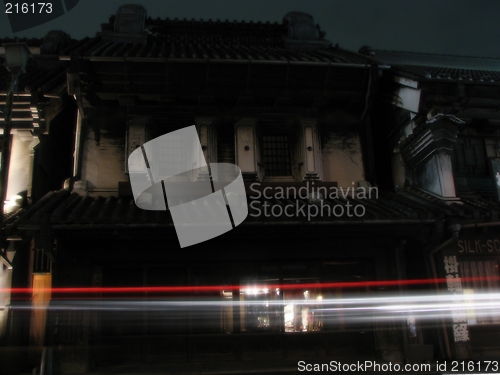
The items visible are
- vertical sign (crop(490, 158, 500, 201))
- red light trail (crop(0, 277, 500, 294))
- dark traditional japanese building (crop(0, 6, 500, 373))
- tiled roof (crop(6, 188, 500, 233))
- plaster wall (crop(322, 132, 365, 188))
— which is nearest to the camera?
tiled roof (crop(6, 188, 500, 233))

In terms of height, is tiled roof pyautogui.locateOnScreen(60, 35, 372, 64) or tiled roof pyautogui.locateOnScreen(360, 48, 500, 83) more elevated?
tiled roof pyautogui.locateOnScreen(360, 48, 500, 83)

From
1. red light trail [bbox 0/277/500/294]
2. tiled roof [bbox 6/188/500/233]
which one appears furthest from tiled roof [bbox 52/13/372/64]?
red light trail [bbox 0/277/500/294]

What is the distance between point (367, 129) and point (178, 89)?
602 centimetres

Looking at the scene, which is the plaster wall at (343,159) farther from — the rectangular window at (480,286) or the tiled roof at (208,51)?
the rectangular window at (480,286)

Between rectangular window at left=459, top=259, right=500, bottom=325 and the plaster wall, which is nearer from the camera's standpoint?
rectangular window at left=459, top=259, right=500, bottom=325

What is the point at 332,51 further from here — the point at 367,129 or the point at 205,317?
the point at 205,317

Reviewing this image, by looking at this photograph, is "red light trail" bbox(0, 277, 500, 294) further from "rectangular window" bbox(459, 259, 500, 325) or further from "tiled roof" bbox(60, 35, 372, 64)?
"tiled roof" bbox(60, 35, 372, 64)

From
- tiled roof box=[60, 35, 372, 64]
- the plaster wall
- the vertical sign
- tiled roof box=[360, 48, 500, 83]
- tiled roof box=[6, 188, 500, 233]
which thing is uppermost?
tiled roof box=[360, 48, 500, 83]

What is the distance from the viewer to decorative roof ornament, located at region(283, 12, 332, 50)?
604 inches

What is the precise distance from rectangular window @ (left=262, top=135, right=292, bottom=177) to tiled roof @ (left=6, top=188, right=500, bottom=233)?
1682mm

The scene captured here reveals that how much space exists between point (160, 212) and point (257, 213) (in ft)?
7.54

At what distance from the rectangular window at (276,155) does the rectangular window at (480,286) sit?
5.67 metres

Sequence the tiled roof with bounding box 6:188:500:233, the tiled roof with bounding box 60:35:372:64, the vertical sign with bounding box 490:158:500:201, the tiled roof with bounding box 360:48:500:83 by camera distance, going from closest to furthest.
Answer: the tiled roof with bounding box 6:188:500:233 < the vertical sign with bounding box 490:158:500:201 < the tiled roof with bounding box 60:35:372:64 < the tiled roof with bounding box 360:48:500:83

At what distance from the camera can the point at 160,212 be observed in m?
10.3
